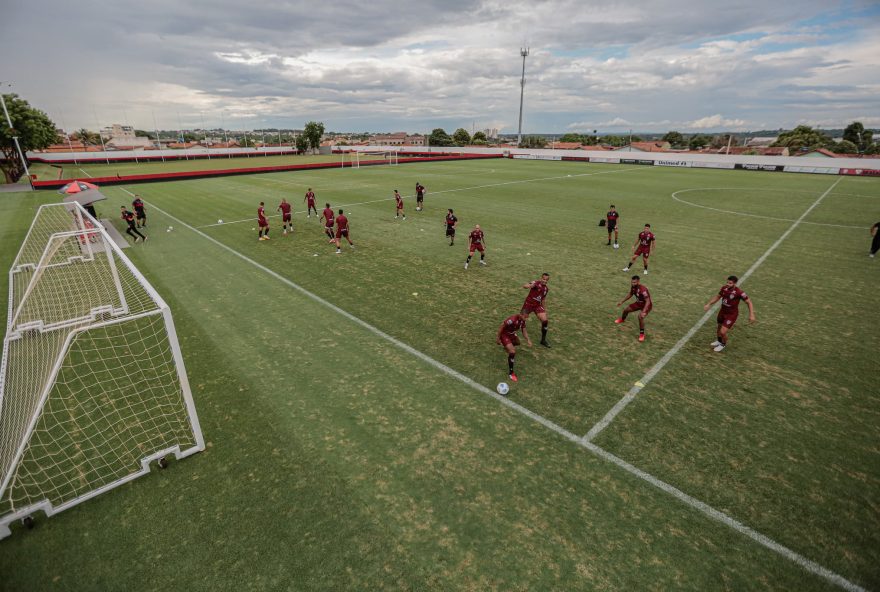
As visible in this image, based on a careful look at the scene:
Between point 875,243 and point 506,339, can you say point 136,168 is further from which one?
point 875,243

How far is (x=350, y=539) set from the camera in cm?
522

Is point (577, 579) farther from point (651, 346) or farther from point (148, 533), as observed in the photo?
point (651, 346)

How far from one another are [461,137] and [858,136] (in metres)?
113

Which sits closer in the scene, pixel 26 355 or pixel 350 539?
pixel 350 539

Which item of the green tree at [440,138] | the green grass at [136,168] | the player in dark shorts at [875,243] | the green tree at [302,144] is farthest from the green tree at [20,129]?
the green tree at [440,138]

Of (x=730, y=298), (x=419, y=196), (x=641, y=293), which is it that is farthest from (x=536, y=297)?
(x=419, y=196)

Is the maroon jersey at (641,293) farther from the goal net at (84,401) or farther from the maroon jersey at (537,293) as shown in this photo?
the goal net at (84,401)

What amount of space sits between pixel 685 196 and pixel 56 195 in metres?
51.6

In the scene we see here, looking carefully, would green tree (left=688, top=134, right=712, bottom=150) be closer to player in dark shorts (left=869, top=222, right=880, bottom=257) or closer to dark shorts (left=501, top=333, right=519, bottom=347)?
player in dark shorts (left=869, top=222, right=880, bottom=257)

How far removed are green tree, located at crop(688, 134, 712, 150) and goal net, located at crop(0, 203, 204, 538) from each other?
605ft

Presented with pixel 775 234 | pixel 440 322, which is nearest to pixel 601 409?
pixel 440 322

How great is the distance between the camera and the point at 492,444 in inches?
Answer: 266

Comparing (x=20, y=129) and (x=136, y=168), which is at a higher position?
(x=20, y=129)

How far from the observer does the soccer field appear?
4969 millimetres
